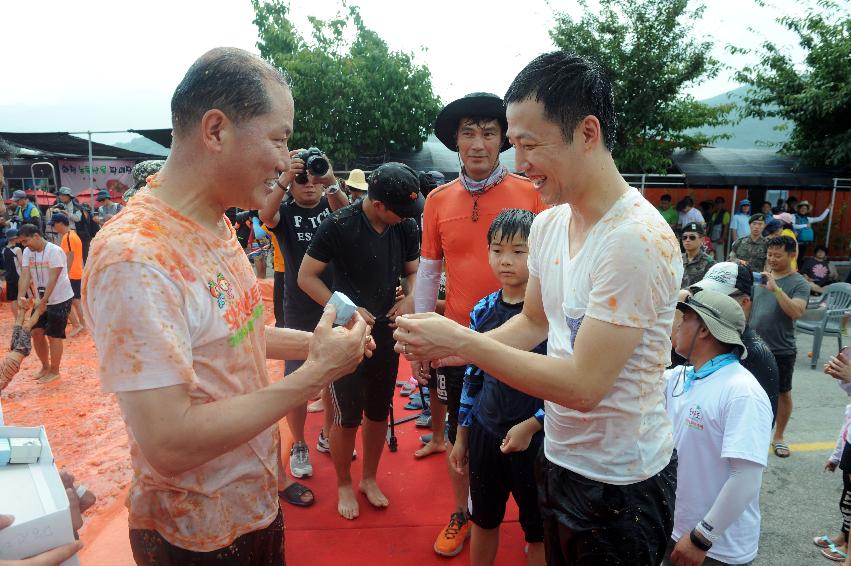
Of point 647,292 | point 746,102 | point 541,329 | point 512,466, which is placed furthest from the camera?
point 746,102

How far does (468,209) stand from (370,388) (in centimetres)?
133

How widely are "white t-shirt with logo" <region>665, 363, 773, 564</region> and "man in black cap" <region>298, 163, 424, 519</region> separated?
183 centimetres

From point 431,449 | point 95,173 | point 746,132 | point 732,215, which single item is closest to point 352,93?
point 95,173

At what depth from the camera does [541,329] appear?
2.14m

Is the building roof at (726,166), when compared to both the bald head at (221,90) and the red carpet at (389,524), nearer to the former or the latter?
the red carpet at (389,524)

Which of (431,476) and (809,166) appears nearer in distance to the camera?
(431,476)

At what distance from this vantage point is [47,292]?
7.02 meters

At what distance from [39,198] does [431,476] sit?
56.3 feet

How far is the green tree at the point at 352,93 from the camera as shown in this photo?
56.9 feet

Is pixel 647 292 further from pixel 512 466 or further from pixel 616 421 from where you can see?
pixel 512 466

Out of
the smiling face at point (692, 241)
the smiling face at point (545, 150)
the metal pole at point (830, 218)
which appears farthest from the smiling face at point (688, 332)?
the metal pole at point (830, 218)

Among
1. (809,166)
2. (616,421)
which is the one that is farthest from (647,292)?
(809,166)

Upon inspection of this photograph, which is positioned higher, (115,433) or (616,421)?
(616,421)

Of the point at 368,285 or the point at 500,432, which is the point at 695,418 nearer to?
the point at 500,432
